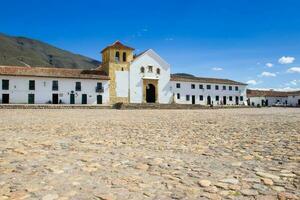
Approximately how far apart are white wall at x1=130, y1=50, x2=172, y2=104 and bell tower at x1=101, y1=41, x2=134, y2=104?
1.27m

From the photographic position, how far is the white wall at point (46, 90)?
131 feet

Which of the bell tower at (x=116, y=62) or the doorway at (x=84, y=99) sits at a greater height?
the bell tower at (x=116, y=62)

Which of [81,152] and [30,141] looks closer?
[81,152]

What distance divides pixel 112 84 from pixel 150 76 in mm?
6828

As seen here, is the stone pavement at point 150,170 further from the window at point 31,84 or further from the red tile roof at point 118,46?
the red tile roof at point 118,46

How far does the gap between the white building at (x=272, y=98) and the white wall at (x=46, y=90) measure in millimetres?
44184

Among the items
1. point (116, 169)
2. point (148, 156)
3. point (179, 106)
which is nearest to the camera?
point (116, 169)

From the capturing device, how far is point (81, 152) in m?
5.91

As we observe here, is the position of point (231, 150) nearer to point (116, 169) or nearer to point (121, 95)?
point (116, 169)

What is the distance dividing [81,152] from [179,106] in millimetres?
33797

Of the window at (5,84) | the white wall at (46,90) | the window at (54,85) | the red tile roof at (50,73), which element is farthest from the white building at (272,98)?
the window at (5,84)

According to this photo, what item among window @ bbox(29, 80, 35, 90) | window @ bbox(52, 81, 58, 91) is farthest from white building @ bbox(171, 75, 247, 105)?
window @ bbox(29, 80, 35, 90)

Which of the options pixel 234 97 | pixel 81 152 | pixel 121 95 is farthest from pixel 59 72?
pixel 81 152

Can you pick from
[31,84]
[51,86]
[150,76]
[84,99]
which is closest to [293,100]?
[150,76]
